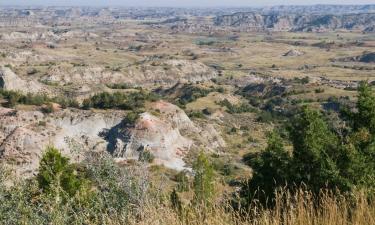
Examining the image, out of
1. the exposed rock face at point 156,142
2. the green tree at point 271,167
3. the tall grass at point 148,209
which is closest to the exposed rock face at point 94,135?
the exposed rock face at point 156,142

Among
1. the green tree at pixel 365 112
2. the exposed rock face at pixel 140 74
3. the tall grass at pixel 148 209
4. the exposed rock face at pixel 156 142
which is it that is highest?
the tall grass at pixel 148 209

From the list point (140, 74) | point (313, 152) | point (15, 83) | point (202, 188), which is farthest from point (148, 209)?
point (140, 74)

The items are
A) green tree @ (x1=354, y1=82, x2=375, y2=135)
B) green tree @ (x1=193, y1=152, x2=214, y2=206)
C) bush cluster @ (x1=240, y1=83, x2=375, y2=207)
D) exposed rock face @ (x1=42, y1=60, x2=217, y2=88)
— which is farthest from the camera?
exposed rock face @ (x1=42, y1=60, x2=217, y2=88)

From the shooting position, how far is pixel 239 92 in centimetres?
13738

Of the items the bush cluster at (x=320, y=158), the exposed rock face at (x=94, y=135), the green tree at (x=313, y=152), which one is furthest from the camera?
the exposed rock face at (x=94, y=135)

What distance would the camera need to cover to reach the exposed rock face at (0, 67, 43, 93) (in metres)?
93.3

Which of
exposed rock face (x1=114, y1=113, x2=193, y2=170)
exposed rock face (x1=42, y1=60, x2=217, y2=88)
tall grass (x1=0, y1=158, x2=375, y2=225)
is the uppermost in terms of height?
tall grass (x1=0, y1=158, x2=375, y2=225)

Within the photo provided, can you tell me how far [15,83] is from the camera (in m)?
95.0

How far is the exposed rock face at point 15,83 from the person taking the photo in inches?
3672

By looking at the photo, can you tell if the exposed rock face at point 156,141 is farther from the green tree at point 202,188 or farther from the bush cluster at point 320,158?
the bush cluster at point 320,158

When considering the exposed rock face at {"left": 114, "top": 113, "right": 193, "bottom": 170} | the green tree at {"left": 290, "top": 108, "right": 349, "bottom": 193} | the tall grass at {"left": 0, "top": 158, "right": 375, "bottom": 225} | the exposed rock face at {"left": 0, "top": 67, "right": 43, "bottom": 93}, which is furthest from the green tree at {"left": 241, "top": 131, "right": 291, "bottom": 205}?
the exposed rock face at {"left": 0, "top": 67, "right": 43, "bottom": 93}

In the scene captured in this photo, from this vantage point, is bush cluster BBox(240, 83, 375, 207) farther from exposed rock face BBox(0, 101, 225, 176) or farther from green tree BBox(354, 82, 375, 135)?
exposed rock face BBox(0, 101, 225, 176)

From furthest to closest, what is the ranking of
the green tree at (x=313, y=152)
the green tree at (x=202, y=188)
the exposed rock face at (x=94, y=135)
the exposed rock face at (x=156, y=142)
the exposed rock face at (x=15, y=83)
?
the exposed rock face at (x=15, y=83) → the exposed rock face at (x=156, y=142) → the exposed rock face at (x=94, y=135) → the green tree at (x=313, y=152) → the green tree at (x=202, y=188)

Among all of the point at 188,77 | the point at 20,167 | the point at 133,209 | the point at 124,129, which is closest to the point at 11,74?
the point at 124,129
